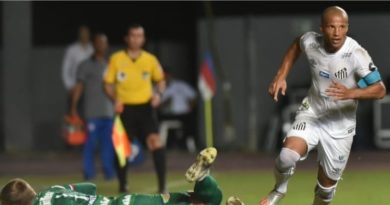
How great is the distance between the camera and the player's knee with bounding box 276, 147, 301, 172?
9891mm

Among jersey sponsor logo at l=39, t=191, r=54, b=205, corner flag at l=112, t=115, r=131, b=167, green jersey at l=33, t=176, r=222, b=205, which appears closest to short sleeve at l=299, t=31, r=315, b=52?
green jersey at l=33, t=176, r=222, b=205

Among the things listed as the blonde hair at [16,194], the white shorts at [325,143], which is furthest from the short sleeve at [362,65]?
the blonde hair at [16,194]

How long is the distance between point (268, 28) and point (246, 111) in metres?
1.91

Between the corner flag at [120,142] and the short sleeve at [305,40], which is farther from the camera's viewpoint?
the corner flag at [120,142]

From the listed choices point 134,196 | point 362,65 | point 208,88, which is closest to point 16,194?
point 134,196

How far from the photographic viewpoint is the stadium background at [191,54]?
23.3 metres

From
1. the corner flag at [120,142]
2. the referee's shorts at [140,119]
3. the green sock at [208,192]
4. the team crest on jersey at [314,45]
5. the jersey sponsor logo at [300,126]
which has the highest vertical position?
the team crest on jersey at [314,45]

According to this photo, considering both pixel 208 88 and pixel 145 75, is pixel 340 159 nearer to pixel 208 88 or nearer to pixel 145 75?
pixel 145 75

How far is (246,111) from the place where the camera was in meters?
23.8

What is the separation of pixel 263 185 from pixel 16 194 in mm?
7015

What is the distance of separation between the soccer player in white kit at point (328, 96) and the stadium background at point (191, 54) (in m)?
9.87

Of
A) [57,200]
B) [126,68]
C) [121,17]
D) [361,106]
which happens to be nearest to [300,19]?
[361,106]

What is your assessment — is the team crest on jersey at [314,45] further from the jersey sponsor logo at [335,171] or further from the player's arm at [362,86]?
the jersey sponsor logo at [335,171]

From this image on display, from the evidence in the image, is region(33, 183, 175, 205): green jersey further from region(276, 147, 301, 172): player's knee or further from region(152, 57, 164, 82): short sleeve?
region(152, 57, 164, 82): short sleeve
